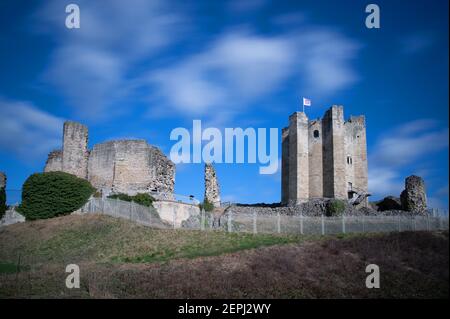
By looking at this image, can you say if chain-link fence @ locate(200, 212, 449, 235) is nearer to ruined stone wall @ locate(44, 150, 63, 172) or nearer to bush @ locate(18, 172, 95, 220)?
bush @ locate(18, 172, 95, 220)

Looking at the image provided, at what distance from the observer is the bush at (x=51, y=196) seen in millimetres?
39438

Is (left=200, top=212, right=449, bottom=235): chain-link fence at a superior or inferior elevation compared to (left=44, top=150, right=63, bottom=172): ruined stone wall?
inferior

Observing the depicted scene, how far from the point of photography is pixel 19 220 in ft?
138

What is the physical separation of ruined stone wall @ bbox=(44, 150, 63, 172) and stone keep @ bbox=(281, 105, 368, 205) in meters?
23.9

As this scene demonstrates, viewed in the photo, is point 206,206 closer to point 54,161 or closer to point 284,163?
point 284,163

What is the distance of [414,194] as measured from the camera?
44.7m

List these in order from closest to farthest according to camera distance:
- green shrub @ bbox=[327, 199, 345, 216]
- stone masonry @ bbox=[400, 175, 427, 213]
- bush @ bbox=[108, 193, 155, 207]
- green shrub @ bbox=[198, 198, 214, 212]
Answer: bush @ bbox=[108, 193, 155, 207] → stone masonry @ bbox=[400, 175, 427, 213] → green shrub @ bbox=[198, 198, 214, 212] → green shrub @ bbox=[327, 199, 345, 216]

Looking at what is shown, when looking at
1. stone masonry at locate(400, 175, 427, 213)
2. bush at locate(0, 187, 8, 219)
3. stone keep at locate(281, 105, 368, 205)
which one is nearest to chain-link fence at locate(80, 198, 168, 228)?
bush at locate(0, 187, 8, 219)

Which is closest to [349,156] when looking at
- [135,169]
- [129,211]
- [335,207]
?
[335,207]

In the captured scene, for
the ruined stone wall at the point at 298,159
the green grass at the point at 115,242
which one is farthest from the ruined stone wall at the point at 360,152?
the green grass at the point at 115,242

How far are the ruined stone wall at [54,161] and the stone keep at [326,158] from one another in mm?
23906

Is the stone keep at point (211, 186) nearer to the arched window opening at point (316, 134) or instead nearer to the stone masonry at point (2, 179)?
the arched window opening at point (316, 134)

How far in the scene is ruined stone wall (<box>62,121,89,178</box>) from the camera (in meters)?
50.9
